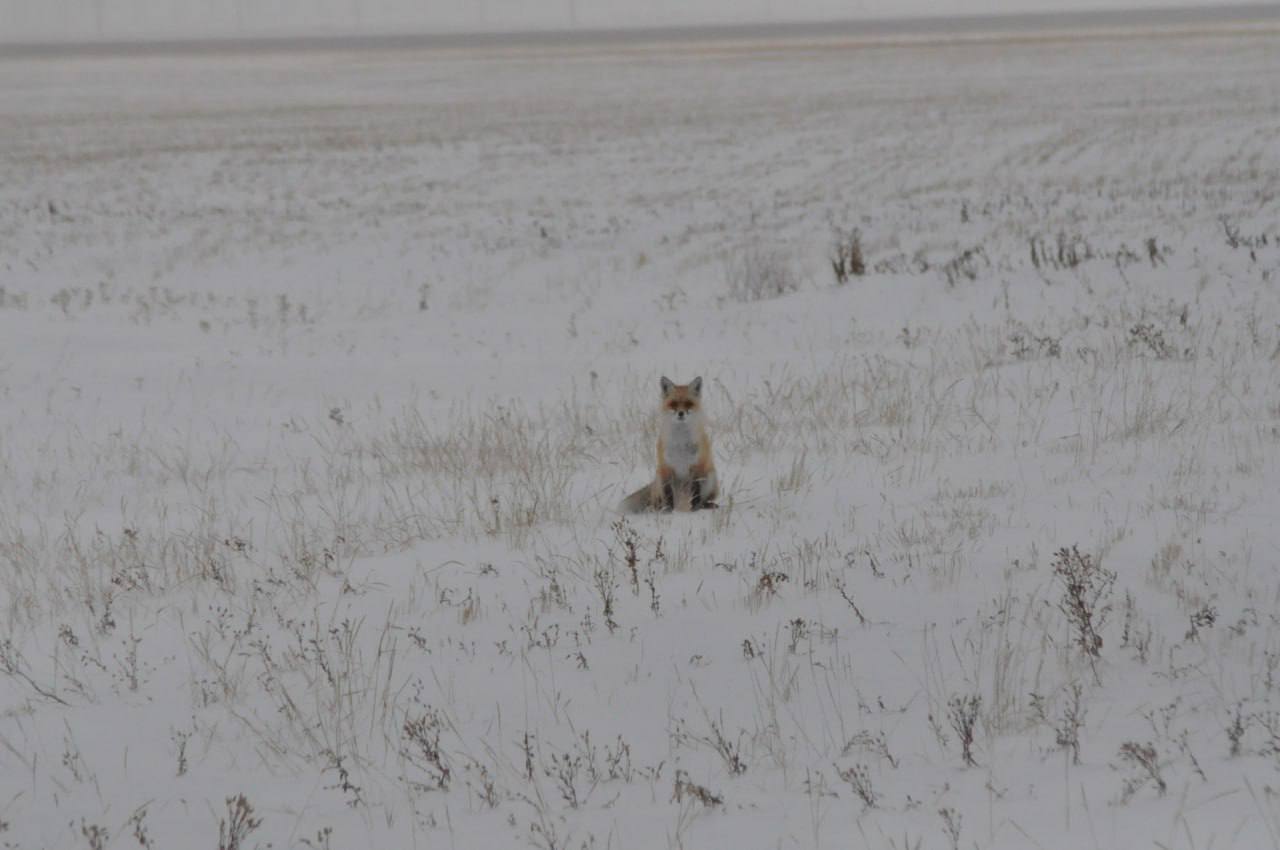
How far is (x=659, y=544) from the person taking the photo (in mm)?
5992

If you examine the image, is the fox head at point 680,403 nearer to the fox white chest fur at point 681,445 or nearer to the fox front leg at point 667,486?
the fox white chest fur at point 681,445

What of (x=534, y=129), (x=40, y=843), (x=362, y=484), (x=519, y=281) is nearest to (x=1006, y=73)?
(x=534, y=129)

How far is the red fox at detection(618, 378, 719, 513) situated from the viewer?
23.0 ft

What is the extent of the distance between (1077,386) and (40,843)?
8131 mm

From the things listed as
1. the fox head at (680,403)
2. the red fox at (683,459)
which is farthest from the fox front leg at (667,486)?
the fox head at (680,403)

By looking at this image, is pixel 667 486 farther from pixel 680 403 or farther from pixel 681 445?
pixel 680 403

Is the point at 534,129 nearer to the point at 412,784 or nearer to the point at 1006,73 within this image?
the point at 1006,73

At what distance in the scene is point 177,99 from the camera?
76375 millimetres

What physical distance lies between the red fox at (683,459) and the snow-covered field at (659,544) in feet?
0.83

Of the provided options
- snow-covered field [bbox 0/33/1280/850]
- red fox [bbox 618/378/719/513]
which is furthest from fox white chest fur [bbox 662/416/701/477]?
snow-covered field [bbox 0/33/1280/850]

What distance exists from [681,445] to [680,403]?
257 millimetres

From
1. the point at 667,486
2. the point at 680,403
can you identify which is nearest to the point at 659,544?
the point at 667,486

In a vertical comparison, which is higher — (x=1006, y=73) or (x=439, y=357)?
(x=1006, y=73)

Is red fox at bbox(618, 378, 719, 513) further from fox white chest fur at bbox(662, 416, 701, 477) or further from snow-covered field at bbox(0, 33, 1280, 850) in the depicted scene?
snow-covered field at bbox(0, 33, 1280, 850)
